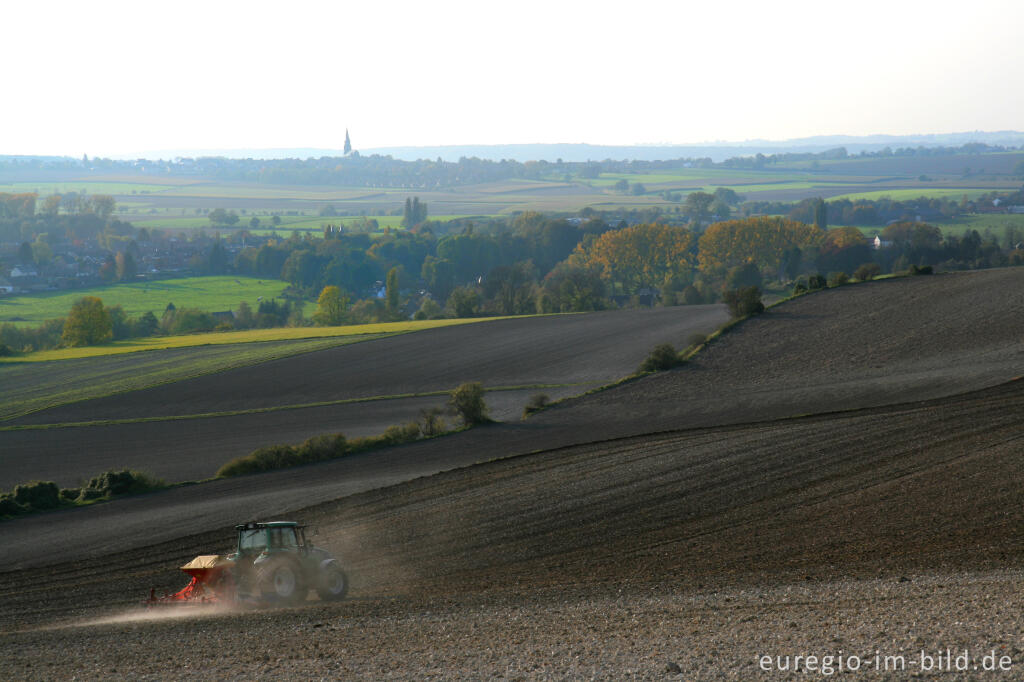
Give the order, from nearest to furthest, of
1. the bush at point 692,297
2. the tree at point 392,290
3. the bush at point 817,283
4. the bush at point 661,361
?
the bush at point 661,361
the bush at point 817,283
the bush at point 692,297
the tree at point 392,290

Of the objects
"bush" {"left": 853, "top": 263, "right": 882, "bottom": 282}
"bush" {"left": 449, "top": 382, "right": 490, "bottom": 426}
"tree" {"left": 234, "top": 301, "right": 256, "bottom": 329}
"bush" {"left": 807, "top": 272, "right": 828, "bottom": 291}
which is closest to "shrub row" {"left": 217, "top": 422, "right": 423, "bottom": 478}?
"bush" {"left": 449, "top": 382, "right": 490, "bottom": 426}

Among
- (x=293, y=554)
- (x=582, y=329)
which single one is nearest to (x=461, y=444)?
(x=293, y=554)

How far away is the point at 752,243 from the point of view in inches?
4370

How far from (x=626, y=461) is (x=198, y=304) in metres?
88.1

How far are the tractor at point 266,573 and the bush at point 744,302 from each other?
40.9 m

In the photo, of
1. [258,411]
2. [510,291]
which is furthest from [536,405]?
[510,291]

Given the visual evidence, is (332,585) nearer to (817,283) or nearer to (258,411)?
(258,411)

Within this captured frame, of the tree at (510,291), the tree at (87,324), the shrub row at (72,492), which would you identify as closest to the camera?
the shrub row at (72,492)

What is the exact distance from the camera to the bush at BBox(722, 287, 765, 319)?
54156 millimetres

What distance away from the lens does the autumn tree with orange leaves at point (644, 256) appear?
112375mm

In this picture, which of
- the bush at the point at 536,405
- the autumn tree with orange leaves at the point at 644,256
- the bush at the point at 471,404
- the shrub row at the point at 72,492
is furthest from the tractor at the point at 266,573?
the autumn tree with orange leaves at the point at 644,256

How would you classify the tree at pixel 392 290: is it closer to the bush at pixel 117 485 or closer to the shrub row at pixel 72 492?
the shrub row at pixel 72 492

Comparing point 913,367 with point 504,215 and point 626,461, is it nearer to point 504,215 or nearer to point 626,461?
point 626,461

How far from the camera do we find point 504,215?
19950 centimetres
